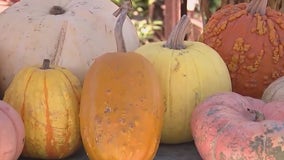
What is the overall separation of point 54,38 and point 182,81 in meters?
0.37

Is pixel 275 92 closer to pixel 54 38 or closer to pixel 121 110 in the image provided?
pixel 121 110

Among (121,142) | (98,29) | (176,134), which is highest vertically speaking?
(98,29)

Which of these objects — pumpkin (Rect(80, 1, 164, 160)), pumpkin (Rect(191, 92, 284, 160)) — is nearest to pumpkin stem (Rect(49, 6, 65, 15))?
pumpkin (Rect(80, 1, 164, 160))

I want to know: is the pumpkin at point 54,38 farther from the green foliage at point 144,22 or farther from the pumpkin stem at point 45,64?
the green foliage at point 144,22

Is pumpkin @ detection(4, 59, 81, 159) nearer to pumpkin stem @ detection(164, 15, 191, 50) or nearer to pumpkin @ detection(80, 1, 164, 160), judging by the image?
pumpkin @ detection(80, 1, 164, 160)

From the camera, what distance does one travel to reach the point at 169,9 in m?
3.14

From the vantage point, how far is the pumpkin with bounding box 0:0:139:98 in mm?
1466

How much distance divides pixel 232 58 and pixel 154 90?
49 centimetres

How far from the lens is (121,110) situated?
3.77ft

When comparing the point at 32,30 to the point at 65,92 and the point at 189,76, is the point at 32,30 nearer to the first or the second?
the point at 65,92

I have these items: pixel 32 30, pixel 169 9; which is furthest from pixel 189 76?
pixel 169 9

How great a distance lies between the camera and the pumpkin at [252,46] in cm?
159

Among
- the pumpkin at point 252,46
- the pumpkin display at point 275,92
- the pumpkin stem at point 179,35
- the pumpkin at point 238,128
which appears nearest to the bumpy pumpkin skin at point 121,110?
the pumpkin at point 238,128

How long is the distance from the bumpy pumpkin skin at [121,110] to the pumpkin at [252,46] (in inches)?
18.8
